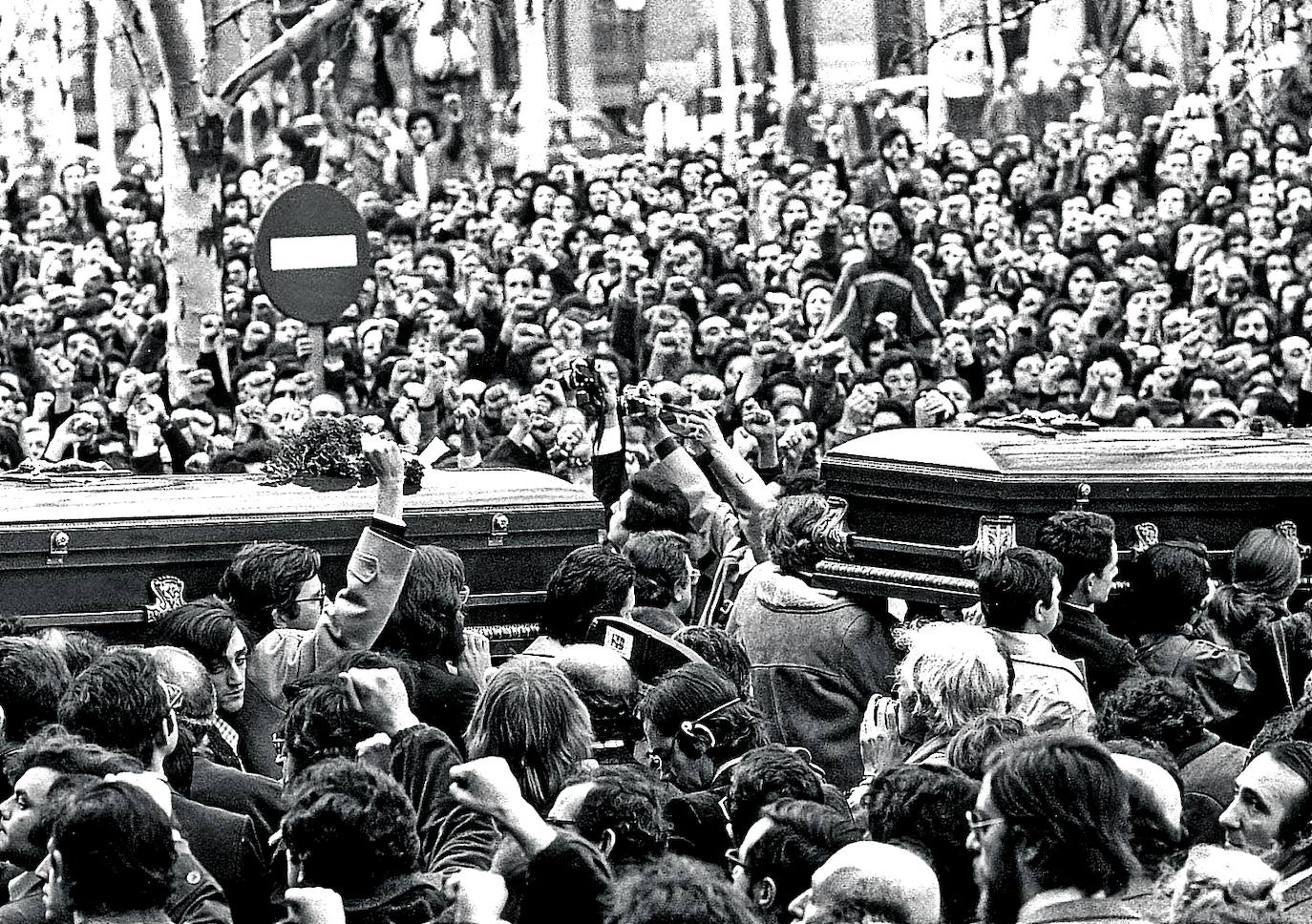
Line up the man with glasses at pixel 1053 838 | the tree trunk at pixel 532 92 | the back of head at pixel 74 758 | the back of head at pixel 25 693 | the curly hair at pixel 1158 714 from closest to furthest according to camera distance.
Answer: the man with glasses at pixel 1053 838 → the back of head at pixel 74 758 → the back of head at pixel 25 693 → the curly hair at pixel 1158 714 → the tree trunk at pixel 532 92

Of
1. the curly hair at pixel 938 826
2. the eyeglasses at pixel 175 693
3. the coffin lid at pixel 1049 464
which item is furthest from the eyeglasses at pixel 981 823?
the coffin lid at pixel 1049 464

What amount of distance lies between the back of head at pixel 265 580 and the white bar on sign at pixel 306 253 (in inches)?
172

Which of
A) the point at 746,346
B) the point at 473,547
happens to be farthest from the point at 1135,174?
the point at 473,547

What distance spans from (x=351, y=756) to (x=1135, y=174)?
623 inches

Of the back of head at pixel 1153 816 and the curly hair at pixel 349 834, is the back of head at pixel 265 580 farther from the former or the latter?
the back of head at pixel 1153 816

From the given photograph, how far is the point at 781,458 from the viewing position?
1048 centimetres

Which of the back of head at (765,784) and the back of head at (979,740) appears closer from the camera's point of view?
the back of head at (765,784)

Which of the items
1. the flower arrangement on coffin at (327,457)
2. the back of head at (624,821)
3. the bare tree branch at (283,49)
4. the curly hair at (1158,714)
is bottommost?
the curly hair at (1158,714)

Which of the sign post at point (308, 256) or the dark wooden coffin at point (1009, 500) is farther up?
the sign post at point (308, 256)

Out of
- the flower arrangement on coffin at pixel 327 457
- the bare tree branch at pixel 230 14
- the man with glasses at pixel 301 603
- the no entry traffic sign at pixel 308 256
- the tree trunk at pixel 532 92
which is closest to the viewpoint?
the man with glasses at pixel 301 603

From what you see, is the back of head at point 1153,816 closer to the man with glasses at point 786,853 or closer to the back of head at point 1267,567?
the man with glasses at point 786,853

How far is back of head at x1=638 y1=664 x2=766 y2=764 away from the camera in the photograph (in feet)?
16.2

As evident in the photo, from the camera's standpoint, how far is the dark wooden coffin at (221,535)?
6.79 meters

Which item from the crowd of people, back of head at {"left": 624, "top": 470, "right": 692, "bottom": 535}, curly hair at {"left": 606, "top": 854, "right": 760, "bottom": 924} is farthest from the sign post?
curly hair at {"left": 606, "top": 854, "right": 760, "bottom": 924}
